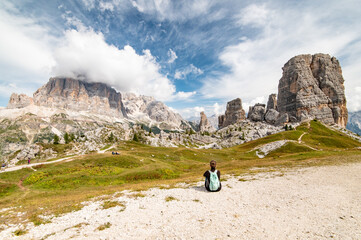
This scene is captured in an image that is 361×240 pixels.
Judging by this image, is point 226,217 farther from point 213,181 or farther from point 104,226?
point 104,226

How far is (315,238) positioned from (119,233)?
10970 millimetres

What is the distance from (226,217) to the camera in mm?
11570

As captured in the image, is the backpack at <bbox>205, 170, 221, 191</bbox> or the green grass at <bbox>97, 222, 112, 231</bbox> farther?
the backpack at <bbox>205, 170, 221, 191</bbox>

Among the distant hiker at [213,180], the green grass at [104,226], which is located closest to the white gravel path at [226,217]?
the green grass at [104,226]

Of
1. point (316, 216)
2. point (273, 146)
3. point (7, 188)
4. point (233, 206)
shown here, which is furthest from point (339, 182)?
point (273, 146)

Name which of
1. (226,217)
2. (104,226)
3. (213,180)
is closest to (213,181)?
(213,180)

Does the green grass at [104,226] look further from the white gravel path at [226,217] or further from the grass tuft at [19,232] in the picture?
the grass tuft at [19,232]

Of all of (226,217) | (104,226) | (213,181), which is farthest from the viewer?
(213,181)

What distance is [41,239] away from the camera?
10.2 meters

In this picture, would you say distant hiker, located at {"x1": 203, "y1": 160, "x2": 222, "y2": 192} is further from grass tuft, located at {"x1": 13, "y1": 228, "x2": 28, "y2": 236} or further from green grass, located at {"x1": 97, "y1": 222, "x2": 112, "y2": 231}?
grass tuft, located at {"x1": 13, "y1": 228, "x2": 28, "y2": 236}

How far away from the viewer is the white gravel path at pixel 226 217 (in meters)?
9.48

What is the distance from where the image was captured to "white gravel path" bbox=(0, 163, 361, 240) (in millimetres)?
9484

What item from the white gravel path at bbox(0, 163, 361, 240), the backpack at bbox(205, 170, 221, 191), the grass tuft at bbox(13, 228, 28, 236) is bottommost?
the grass tuft at bbox(13, 228, 28, 236)

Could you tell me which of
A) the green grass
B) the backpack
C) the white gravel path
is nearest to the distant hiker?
the backpack
